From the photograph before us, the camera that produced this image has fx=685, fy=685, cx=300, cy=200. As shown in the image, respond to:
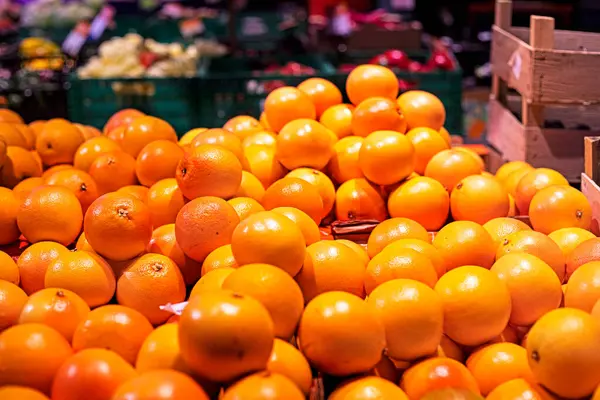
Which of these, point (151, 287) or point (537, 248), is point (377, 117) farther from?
point (151, 287)

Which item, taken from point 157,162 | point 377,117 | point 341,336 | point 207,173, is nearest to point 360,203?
point 377,117

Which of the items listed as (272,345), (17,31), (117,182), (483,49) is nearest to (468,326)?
(272,345)

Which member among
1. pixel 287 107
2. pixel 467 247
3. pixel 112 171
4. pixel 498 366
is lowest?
pixel 498 366

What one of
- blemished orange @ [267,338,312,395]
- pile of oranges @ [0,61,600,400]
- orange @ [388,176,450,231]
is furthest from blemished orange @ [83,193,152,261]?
orange @ [388,176,450,231]

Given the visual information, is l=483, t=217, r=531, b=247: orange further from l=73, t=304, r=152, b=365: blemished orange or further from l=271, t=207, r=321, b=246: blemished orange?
l=73, t=304, r=152, b=365: blemished orange

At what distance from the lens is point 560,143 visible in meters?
2.90

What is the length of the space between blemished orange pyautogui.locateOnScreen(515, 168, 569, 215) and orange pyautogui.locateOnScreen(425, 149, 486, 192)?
159mm

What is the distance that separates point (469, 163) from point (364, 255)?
0.64 meters

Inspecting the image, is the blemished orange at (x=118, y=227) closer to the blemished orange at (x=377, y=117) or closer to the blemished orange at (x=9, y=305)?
the blemished orange at (x=9, y=305)

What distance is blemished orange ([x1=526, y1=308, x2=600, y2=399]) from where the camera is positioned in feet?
4.30

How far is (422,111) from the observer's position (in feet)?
7.97

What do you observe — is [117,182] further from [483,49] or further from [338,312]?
[483,49]

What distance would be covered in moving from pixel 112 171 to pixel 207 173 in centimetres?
46

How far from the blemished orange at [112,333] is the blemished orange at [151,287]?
0.61 ft
